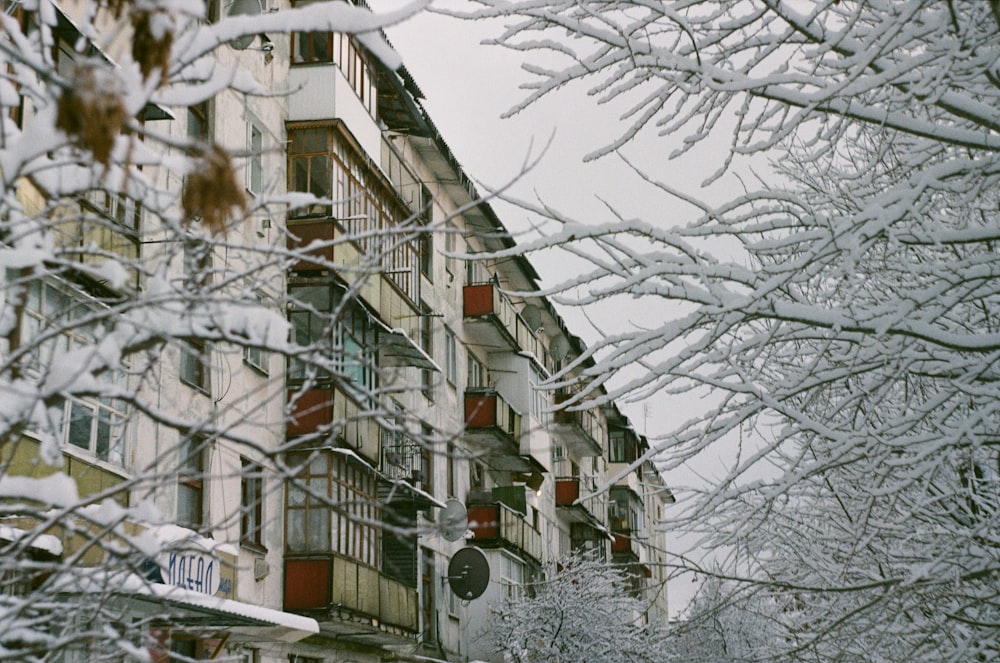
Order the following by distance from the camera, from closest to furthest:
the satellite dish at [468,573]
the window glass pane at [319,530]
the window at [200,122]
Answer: the window at [200,122]
the window glass pane at [319,530]
the satellite dish at [468,573]

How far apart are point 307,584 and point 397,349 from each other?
5.95 m

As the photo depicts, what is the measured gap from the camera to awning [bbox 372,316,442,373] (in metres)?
25.1

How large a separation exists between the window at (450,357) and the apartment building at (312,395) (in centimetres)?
10

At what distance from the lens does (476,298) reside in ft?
120

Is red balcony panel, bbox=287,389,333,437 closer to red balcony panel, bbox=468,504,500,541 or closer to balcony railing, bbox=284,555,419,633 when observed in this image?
balcony railing, bbox=284,555,419,633

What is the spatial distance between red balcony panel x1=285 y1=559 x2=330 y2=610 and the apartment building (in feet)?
0.10

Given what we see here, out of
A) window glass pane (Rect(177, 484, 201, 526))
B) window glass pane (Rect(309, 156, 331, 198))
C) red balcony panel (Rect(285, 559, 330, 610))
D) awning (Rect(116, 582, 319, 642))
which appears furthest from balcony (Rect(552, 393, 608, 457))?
window glass pane (Rect(177, 484, 201, 526))

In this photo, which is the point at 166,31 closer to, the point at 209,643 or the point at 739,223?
the point at 739,223

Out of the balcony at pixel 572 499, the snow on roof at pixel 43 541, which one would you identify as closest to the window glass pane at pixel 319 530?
the snow on roof at pixel 43 541

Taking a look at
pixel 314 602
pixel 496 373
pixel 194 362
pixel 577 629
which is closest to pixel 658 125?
pixel 194 362

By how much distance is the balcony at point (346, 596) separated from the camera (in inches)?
867

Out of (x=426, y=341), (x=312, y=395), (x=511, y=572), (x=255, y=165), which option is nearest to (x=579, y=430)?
(x=511, y=572)

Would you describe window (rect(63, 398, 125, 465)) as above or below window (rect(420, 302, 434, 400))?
below

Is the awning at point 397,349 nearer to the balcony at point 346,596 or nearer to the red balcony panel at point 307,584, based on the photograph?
the balcony at point 346,596
